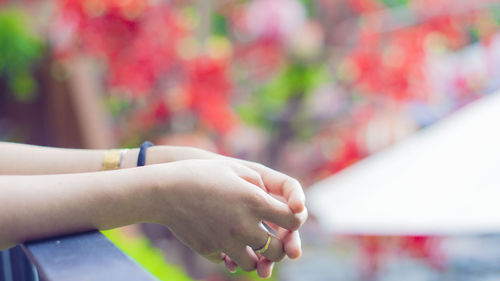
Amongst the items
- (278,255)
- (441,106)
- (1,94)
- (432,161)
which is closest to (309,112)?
(441,106)

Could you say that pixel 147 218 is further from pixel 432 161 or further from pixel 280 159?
pixel 280 159

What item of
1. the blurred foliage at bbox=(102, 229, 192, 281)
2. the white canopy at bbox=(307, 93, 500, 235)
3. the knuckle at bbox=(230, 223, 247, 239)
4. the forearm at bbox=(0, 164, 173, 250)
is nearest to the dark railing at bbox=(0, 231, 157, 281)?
the forearm at bbox=(0, 164, 173, 250)

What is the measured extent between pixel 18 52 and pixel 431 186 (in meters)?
2.15

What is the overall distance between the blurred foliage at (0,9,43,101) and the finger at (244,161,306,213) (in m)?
2.28

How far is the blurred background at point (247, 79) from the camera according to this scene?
190 centimetres

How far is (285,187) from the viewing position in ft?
2.28

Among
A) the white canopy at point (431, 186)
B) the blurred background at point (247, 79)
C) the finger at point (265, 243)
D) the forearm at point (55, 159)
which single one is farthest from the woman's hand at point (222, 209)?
the blurred background at point (247, 79)

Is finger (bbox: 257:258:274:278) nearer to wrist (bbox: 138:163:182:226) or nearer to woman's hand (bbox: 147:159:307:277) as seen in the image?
woman's hand (bbox: 147:159:307:277)

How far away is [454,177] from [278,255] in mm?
1009

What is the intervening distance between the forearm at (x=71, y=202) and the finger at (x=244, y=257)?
0.13 metres

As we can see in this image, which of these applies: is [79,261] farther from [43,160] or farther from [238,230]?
[43,160]

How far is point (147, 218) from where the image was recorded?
0.65 m

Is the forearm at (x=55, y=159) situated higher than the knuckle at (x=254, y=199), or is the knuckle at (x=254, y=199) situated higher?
the knuckle at (x=254, y=199)

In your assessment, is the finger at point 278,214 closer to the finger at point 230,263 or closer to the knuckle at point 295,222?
the knuckle at point 295,222
